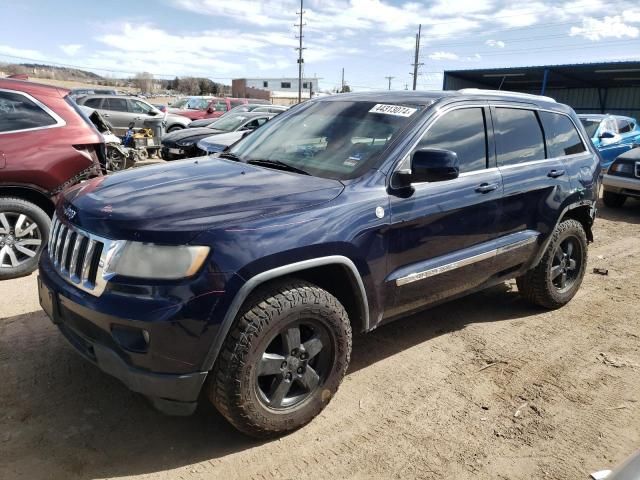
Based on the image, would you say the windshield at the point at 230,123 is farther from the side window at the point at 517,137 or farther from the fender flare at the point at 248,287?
the fender flare at the point at 248,287

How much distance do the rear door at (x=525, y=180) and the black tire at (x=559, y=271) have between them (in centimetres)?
24

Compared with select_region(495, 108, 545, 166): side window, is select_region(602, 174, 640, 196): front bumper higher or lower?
lower

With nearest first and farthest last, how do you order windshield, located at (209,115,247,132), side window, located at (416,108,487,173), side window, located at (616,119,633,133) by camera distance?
side window, located at (416,108,487,173) → side window, located at (616,119,633,133) → windshield, located at (209,115,247,132)

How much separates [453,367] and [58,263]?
2636 millimetres

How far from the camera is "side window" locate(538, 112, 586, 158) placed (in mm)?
4434

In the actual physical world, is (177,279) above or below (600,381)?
above

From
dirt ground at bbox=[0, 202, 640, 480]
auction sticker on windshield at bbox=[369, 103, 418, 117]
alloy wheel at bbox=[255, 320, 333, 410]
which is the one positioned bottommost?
dirt ground at bbox=[0, 202, 640, 480]

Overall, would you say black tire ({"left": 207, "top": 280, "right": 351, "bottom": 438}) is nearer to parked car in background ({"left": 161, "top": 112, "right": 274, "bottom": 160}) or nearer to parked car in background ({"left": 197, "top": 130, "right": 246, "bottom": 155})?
parked car in background ({"left": 197, "top": 130, "right": 246, "bottom": 155})

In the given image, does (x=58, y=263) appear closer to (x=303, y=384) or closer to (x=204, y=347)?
(x=204, y=347)

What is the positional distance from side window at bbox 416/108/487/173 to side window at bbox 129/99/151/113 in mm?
16947

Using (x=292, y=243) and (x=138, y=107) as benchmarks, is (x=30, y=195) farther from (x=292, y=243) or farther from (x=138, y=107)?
(x=138, y=107)

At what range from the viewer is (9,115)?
4980 millimetres

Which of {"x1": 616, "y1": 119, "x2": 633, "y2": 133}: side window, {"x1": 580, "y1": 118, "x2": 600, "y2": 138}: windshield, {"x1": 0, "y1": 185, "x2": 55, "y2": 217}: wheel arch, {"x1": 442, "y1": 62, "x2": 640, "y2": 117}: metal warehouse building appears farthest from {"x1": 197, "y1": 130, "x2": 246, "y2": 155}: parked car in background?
{"x1": 442, "y1": 62, "x2": 640, "y2": 117}: metal warehouse building

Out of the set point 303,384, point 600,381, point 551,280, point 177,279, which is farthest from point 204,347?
point 551,280
